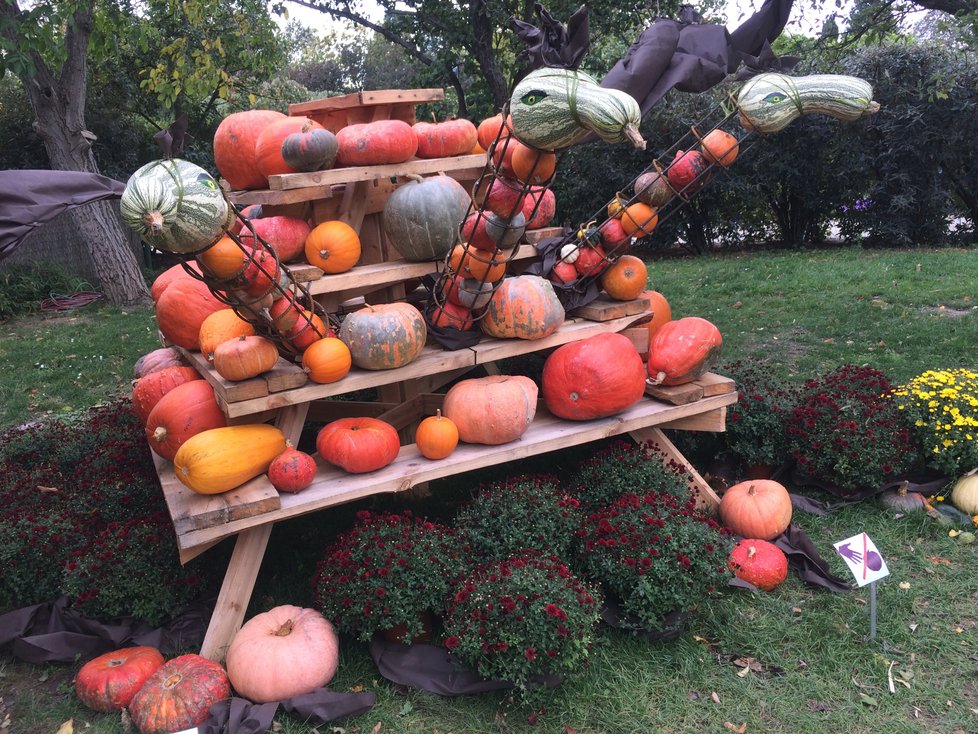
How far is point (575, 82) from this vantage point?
Answer: 2721 mm

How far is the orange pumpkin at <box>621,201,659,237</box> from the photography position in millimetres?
3693

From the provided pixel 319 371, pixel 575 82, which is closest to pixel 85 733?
pixel 319 371

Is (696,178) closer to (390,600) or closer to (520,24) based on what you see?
(520,24)

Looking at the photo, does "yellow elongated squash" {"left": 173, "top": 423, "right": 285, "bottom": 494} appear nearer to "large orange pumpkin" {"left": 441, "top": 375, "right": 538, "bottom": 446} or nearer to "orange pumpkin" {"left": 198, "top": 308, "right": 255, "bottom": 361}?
"orange pumpkin" {"left": 198, "top": 308, "right": 255, "bottom": 361}

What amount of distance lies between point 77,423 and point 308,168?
8.61 ft

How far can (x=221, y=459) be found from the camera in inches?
115

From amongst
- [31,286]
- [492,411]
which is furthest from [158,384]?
[31,286]

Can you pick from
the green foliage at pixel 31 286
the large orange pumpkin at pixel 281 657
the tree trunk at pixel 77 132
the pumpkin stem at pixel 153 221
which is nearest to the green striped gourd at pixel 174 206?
the pumpkin stem at pixel 153 221

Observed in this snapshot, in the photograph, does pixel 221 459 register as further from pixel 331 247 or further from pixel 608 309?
pixel 608 309

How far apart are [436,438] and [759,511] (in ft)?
5.20

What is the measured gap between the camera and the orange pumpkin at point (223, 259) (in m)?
2.67

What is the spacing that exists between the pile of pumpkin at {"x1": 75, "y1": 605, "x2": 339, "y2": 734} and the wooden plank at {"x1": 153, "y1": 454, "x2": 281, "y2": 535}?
0.44 meters

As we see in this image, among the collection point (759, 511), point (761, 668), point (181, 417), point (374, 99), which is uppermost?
point (374, 99)

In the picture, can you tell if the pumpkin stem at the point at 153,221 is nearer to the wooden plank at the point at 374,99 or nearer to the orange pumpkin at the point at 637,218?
the wooden plank at the point at 374,99
